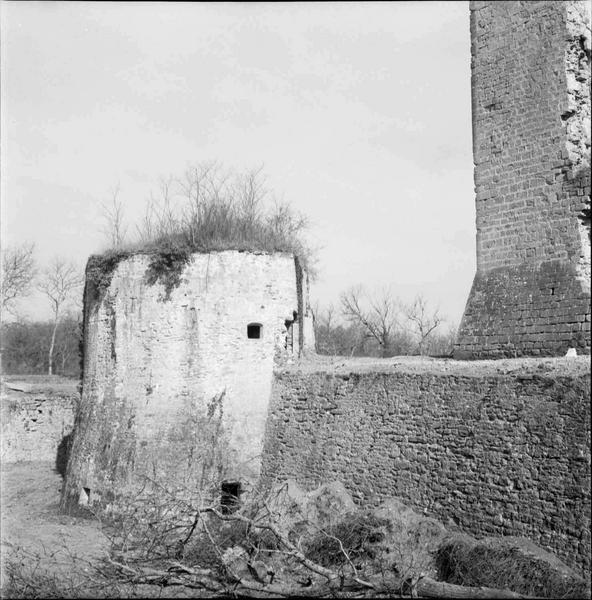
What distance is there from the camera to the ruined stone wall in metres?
12.8

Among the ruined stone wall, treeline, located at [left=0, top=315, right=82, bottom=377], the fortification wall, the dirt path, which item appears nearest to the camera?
the fortification wall

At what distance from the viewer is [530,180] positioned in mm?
11281

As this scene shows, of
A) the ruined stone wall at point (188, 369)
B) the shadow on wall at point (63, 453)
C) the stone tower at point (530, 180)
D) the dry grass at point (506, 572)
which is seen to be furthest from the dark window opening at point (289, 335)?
the shadow on wall at point (63, 453)

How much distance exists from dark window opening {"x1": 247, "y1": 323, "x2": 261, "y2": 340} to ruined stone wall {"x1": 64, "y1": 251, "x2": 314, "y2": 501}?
120 mm

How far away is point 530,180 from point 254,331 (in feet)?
17.7

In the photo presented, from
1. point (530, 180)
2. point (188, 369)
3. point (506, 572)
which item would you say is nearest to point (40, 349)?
point (188, 369)

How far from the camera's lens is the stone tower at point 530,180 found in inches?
417

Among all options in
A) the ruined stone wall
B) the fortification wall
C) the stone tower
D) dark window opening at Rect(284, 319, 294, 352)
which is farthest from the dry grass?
dark window opening at Rect(284, 319, 294, 352)

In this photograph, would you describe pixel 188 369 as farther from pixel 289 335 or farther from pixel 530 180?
pixel 530 180

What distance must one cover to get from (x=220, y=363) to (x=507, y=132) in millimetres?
6099

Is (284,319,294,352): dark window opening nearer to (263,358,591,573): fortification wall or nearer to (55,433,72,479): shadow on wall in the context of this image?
(263,358,591,573): fortification wall

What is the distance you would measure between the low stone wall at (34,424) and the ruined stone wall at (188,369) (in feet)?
22.9

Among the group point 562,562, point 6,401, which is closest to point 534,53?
point 562,562

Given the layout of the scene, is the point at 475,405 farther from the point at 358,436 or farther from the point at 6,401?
the point at 6,401
